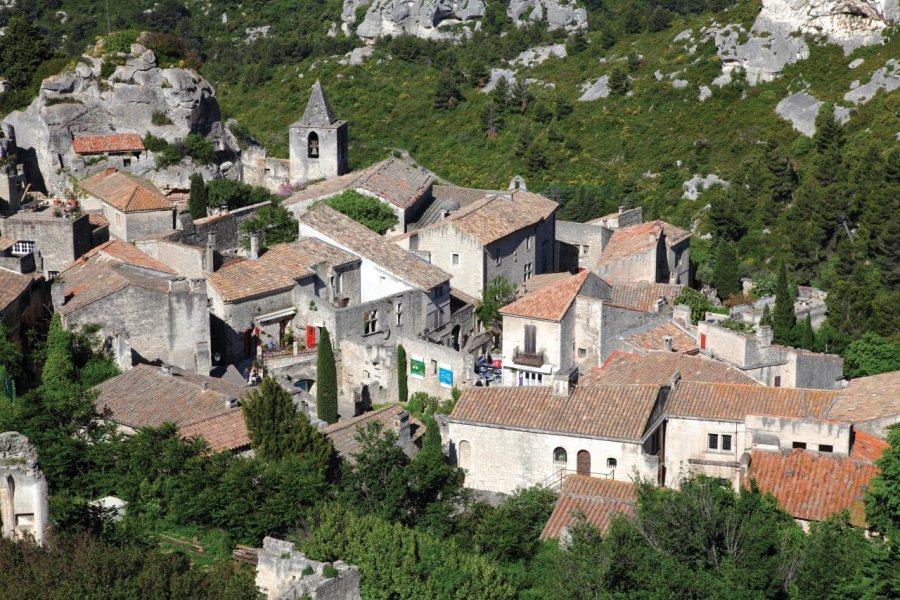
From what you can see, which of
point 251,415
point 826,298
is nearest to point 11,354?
point 251,415

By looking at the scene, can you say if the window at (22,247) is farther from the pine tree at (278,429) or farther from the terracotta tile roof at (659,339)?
the terracotta tile roof at (659,339)

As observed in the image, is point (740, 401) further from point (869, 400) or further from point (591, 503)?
point (591, 503)

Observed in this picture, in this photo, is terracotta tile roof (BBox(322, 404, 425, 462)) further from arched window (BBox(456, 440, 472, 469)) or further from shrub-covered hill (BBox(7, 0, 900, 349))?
shrub-covered hill (BBox(7, 0, 900, 349))

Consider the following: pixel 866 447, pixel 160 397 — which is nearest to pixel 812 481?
pixel 866 447

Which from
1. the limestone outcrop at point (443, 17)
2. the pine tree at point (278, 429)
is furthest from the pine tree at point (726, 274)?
the limestone outcrop at point (443, 17)

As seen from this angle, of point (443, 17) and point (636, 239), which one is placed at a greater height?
point (443, 17)

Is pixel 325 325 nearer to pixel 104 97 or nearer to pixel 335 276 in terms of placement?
pixel 335 276

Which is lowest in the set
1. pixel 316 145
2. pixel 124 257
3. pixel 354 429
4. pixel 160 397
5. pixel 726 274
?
pixel 726 274
